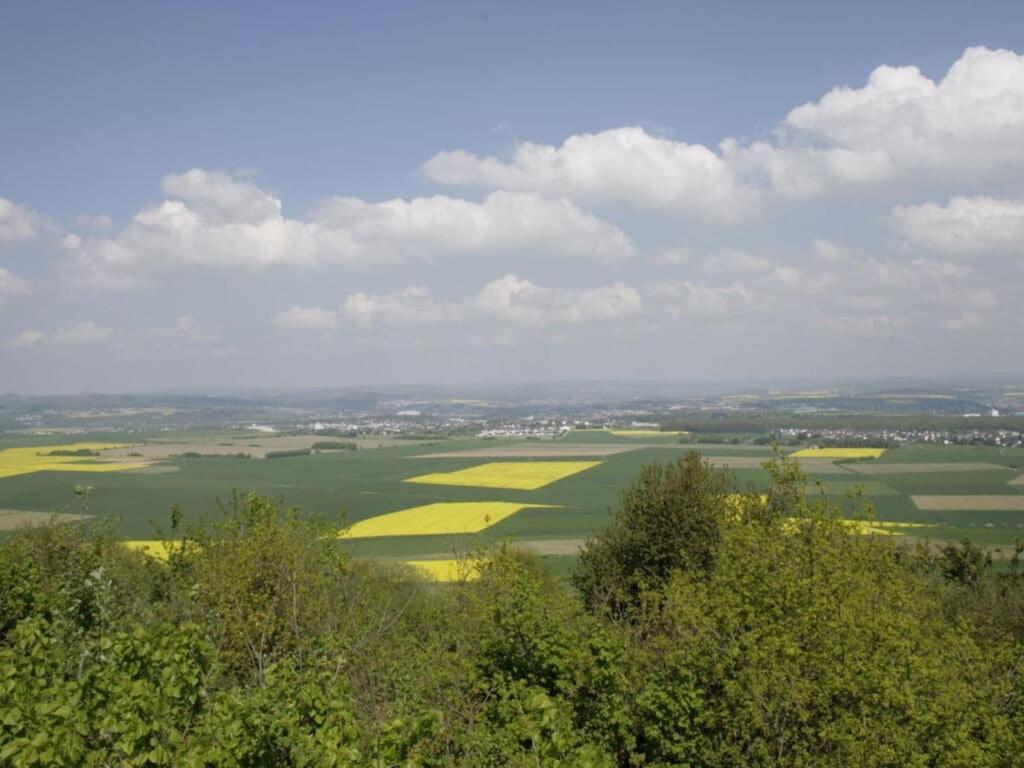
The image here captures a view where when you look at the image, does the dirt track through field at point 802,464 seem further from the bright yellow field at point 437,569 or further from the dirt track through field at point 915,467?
the bright yellow field at point 437,569

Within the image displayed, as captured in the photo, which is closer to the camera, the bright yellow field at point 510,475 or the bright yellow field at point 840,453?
the bright yellow field at point 510,475

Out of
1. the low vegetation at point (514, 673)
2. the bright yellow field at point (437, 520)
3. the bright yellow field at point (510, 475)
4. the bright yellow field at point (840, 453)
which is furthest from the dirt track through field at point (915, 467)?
the low vegetation at point (514, 673)

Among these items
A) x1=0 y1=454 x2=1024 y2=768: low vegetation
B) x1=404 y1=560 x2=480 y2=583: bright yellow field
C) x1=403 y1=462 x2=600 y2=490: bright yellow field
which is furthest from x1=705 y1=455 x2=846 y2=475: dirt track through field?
x1=0 y1=454 x2=1024 y2=768: low vegetation

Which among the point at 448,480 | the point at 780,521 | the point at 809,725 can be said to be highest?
the point at 780,521

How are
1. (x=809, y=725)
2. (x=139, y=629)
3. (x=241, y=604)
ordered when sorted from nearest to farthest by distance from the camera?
(x=139, y=629) → (x=809, y=725) → (x=241, y=604)

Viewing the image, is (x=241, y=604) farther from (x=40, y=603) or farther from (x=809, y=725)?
(x=809, y=725)

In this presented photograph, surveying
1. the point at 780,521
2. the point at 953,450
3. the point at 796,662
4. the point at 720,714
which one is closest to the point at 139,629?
the point at 720,714
